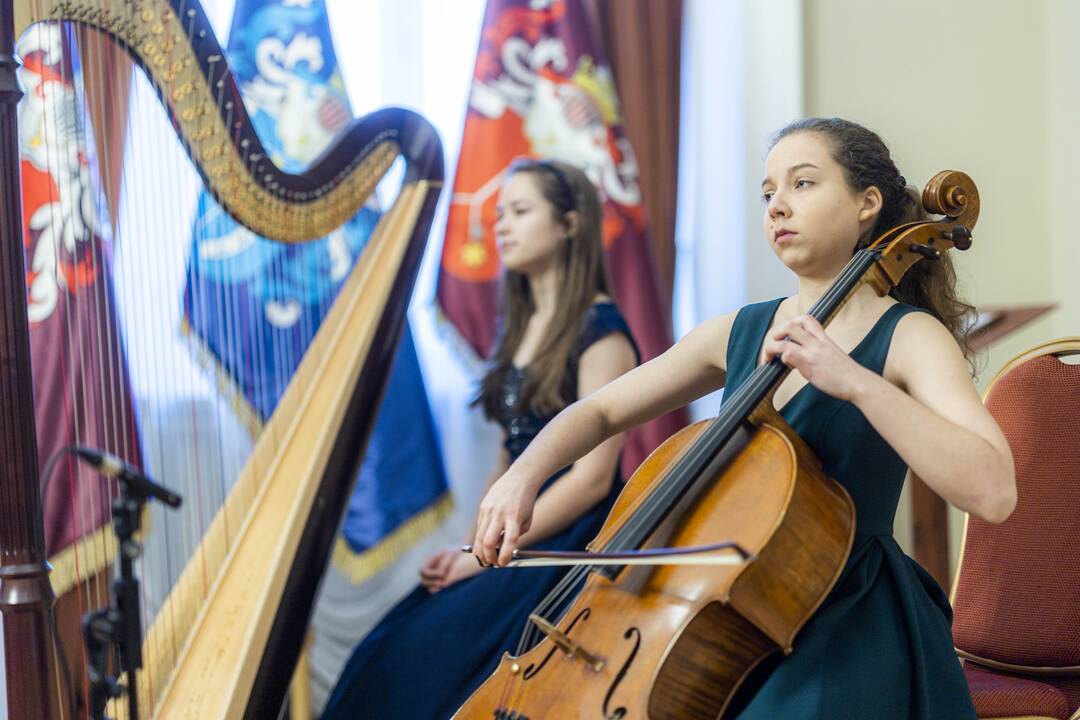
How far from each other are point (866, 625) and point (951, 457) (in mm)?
224

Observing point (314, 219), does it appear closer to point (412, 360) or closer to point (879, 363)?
point (412, 360)

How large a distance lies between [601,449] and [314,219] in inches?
27.4

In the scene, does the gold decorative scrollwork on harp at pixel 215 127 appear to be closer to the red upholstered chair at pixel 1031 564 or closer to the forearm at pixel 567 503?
the forearm at pixel 567 503

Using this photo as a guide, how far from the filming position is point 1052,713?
1481mm

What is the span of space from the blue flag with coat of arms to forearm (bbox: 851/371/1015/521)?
1848mm

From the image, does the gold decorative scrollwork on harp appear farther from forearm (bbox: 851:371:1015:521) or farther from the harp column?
forearm (bbox: 851:371:1015:521)

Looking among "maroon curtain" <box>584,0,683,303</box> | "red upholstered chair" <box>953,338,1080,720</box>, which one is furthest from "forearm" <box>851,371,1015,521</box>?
"maroon curtain" <box>584,0,683,303</box>

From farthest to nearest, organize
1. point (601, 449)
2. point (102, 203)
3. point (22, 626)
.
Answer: point (102, 203) < point (601, 449) < point (22, 626)

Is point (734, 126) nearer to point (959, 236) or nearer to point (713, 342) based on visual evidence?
point (713, 342)

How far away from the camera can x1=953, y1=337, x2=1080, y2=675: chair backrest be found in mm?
1555

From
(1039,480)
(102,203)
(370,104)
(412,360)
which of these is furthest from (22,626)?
(370,104)

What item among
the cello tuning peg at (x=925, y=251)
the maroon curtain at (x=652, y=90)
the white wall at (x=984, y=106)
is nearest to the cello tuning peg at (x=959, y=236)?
the cello tuning peg at (x=925, y=251)

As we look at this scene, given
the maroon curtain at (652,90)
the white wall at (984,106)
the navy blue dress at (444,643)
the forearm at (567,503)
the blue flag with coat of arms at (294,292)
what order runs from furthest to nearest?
the white wall at (984,106), the maroon curtain at (652,90), the blue flag with coat of arms at (294,292), the forearm at (567,503), the navy blue dress at (444,643)

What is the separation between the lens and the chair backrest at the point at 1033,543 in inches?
61.2
